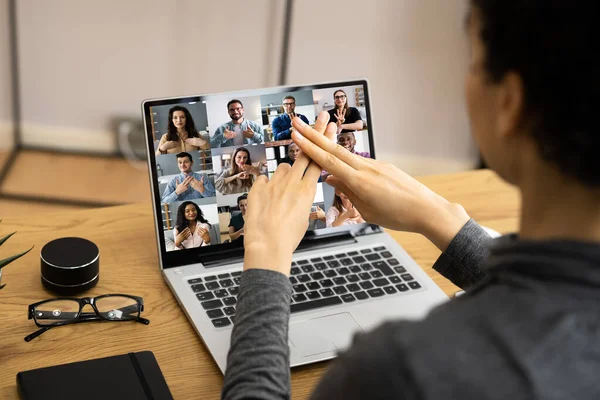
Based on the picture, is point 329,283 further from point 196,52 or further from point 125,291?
point 196,52

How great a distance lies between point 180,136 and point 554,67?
2.44 ft

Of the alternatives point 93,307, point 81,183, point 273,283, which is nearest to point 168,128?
point 93,307

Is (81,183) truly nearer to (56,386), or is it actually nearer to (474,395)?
(56,386)

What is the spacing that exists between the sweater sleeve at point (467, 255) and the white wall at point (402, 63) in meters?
1.63

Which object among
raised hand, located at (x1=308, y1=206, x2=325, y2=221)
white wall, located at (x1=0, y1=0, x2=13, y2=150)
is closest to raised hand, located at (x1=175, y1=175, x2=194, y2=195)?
raised hand, located at (x1=308, y1=206, x2=325, y2=221)

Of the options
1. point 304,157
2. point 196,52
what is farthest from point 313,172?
point 196,52

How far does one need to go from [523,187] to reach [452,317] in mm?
131

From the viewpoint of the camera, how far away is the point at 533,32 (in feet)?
1.75

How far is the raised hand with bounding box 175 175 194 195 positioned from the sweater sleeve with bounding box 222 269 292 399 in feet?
1.10

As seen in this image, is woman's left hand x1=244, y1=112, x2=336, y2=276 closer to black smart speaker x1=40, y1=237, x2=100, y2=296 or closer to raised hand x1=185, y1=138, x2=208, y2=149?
raised hand x1=185, y1=138, x2=208, y2=149

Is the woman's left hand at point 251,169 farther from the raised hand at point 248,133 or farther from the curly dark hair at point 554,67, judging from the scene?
the curly dark hair at point 554,67

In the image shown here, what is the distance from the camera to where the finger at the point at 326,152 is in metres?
1.06

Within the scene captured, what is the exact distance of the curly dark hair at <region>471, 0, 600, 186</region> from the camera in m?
0.51

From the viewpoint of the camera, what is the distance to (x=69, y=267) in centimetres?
111
